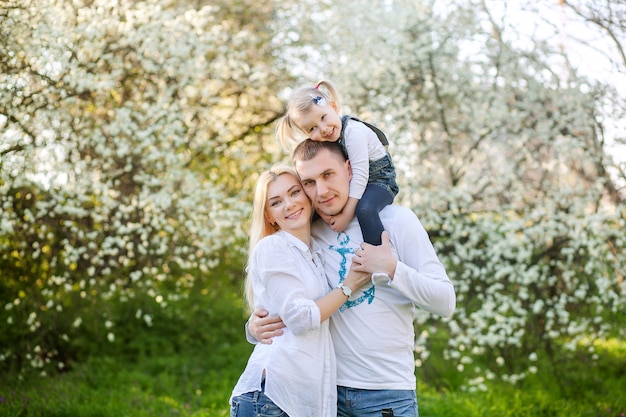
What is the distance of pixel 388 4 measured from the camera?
7.21 meters

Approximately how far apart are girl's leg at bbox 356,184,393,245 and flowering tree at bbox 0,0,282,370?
342 centimetres

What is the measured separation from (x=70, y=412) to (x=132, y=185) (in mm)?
2251

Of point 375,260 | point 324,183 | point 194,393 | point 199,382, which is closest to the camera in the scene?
point 375,260

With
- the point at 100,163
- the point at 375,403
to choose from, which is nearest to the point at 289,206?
the point at 375,403

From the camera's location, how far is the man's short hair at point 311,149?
9.30 feet

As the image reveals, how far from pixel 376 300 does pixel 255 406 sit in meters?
0.64

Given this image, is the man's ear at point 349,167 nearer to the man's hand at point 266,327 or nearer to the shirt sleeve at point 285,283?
the shirt sleeve at point 285,283

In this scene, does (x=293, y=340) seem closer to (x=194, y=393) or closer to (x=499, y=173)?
(x=194, y=393)

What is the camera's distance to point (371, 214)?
108 inches

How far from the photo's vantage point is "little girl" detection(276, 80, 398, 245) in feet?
9.18

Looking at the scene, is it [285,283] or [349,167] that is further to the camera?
[349,167]

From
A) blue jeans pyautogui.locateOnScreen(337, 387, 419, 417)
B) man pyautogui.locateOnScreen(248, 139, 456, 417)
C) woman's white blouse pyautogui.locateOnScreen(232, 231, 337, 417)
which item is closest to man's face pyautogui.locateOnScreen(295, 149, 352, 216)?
man pyautogui.locateOnScreen(248, 139, 456, 417)

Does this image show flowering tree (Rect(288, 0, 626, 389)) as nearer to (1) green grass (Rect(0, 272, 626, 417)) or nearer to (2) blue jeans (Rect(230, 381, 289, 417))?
(1) green grass (Rect(0, 272, 626, 417))

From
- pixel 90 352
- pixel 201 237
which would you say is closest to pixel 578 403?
pixel 201 237
